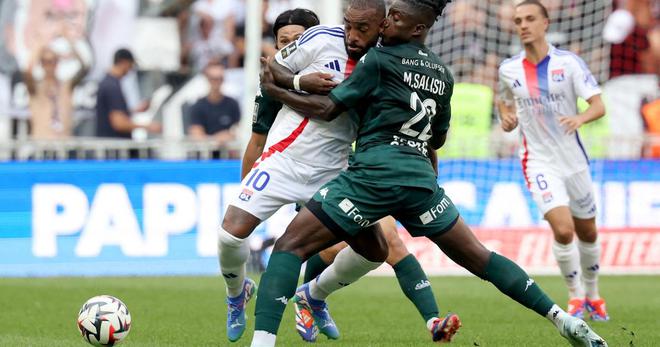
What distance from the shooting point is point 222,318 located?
35.3ft

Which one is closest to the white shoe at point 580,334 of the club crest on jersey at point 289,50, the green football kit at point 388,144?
the green football kit at point 388,144

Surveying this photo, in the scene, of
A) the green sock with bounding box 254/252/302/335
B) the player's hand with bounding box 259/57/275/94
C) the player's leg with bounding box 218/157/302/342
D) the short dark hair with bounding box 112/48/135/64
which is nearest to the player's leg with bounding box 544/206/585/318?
the player's leg with bounding box 218/157/302/342

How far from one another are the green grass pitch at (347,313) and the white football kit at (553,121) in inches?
46.5

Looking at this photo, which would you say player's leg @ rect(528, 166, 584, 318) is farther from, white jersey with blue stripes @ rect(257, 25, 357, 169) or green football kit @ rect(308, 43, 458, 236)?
green football kit @ rect(308, 43, 458, 236)

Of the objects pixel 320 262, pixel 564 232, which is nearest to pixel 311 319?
pixel 320 262

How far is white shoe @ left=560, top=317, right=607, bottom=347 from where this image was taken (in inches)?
286

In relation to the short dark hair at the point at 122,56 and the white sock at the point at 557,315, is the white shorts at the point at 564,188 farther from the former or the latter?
the short dark hair at the point at 122,56

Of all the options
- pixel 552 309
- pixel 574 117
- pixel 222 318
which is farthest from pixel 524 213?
pixel 552 309

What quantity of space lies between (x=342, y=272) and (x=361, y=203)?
63.5 inches

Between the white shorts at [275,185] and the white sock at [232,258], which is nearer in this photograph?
the white shorts at [275,185]

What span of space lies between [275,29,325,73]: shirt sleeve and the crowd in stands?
32.1ft

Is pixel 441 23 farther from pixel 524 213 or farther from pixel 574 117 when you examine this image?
pixel 574 117

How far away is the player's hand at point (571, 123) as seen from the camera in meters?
10.9

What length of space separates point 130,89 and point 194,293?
24.4ft
